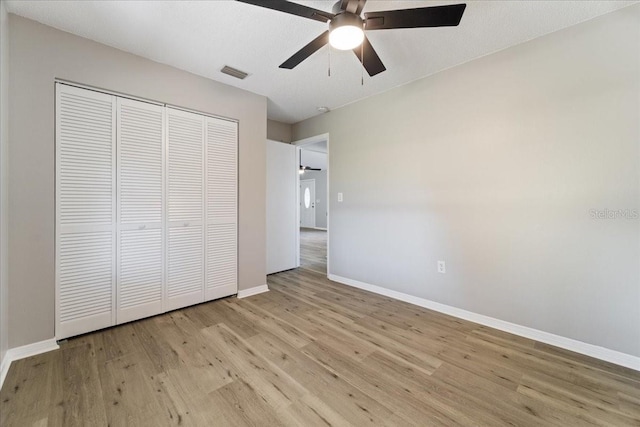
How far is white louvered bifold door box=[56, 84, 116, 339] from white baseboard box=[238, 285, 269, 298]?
4.02 ft

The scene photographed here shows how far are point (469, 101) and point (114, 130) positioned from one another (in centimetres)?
329

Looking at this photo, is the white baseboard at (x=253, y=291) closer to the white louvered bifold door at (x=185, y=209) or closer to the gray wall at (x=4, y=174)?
the white louvered bifold door at (x=185, y=209)

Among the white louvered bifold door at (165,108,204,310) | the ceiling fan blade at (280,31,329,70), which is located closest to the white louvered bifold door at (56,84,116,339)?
the white louvered bifold door at (165,108,204,310)

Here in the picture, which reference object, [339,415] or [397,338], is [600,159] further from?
[339,415]

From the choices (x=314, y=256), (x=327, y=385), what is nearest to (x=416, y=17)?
(x=327, y=385)

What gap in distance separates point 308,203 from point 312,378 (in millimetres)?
9704

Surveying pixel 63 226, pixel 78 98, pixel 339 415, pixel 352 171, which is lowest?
pixel 339 415

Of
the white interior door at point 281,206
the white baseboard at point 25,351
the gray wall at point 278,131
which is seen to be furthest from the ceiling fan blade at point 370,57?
the white baseboard at point 25,351

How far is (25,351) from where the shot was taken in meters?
1.88

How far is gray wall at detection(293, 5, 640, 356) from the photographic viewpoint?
183cm

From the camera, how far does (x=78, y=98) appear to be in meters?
2.12

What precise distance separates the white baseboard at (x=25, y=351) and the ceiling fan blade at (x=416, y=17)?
3213 millimetres

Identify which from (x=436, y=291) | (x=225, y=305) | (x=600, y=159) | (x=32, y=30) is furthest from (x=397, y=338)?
(x=32, y=30)

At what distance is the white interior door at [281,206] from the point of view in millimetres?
4055
